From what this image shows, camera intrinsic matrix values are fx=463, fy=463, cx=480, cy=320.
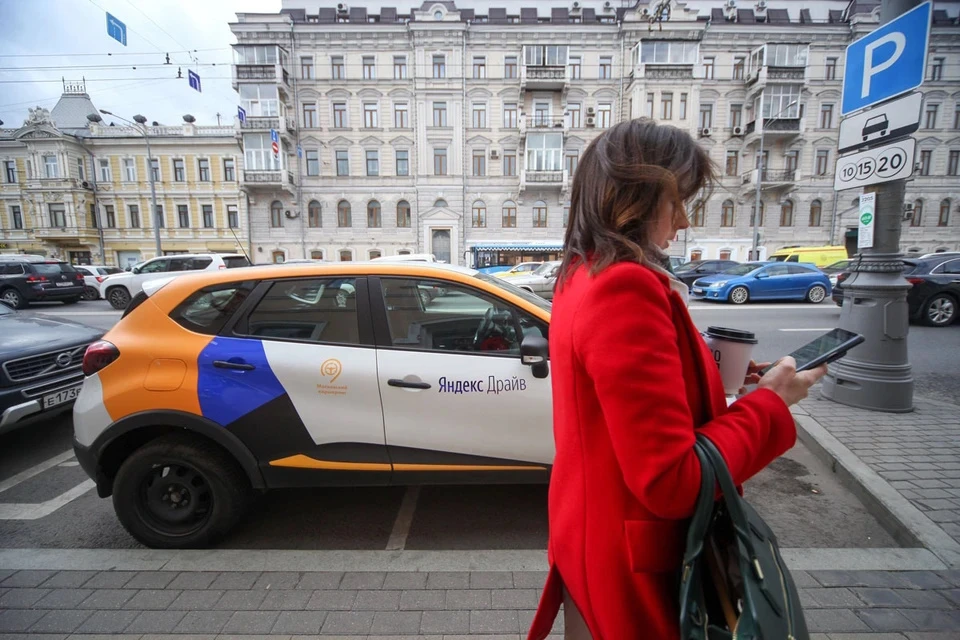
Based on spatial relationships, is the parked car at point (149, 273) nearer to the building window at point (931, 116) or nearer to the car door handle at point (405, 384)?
the car door handle at point (405, 384)

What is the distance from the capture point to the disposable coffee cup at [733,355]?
51.3 inches

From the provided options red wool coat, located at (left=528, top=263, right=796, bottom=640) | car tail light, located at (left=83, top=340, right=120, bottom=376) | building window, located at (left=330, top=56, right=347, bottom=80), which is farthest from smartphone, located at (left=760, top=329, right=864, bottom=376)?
building window, located at (left=330, top=56, right=347, bottom=80)

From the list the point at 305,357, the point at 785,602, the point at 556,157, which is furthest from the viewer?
the point at 556,157

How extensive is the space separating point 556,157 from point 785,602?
3399 centimetres

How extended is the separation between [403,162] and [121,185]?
78.4 feet

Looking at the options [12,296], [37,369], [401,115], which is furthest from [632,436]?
[401,115]

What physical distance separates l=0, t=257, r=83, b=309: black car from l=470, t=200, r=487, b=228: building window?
73.6 ft

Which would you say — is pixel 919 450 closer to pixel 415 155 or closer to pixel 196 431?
pixel 196 431

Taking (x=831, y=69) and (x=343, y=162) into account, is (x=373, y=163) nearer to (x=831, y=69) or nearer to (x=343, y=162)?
(x=343, y=162)

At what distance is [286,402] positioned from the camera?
2.62 metres

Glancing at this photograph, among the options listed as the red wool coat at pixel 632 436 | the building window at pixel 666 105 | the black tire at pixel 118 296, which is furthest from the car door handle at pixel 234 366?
the building window at pixel 666 105

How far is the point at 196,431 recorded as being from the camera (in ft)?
8.61

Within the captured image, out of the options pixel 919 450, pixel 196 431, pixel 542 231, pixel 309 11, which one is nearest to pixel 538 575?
pixel 196 431

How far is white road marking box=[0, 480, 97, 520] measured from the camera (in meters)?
3.21
